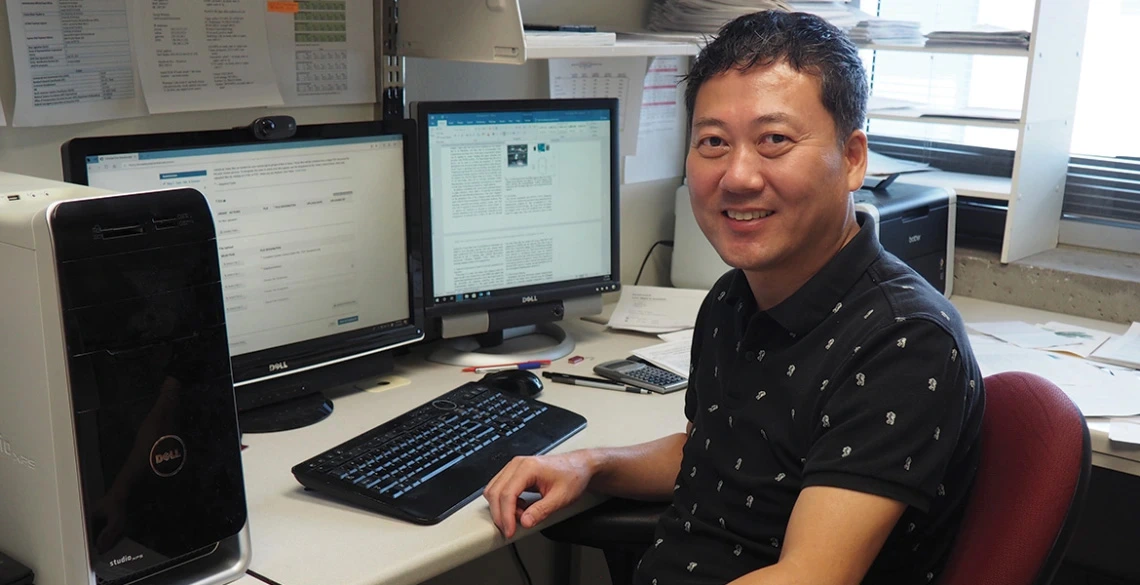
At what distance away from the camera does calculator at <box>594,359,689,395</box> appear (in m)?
1.73

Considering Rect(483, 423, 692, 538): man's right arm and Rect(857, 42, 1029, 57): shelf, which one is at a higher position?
Rect(857, 42, 1029, 57): shelf

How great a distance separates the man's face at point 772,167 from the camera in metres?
1.16

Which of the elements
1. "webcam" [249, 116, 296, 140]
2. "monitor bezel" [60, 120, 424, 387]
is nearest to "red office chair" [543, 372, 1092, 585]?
"monitor bezel" [60, 120, 424, 387]

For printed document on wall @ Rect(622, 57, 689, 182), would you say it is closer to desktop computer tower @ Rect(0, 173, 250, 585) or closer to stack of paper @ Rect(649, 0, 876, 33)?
stack of paper @ Rect(649, 0, 876, 33)

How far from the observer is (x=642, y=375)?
1773mm

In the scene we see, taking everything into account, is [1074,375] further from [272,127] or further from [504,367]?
[272,127]

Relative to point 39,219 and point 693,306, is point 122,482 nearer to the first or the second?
point 39,219

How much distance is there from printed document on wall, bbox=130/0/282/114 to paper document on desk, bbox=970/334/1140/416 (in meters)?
1.20

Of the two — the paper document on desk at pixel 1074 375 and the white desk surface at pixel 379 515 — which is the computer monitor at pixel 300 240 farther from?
the paper document on desk at pixel 1074 375

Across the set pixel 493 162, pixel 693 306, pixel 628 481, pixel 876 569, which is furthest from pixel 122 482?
pixel 693 306

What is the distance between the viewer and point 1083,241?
2.45 m

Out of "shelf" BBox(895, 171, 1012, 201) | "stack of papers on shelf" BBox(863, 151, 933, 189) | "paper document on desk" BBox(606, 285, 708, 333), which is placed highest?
"stack of papers on shelf" BBox(863, 151, 933, 189)

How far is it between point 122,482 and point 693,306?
4.28ft

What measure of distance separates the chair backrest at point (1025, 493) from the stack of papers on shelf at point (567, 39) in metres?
0.86
